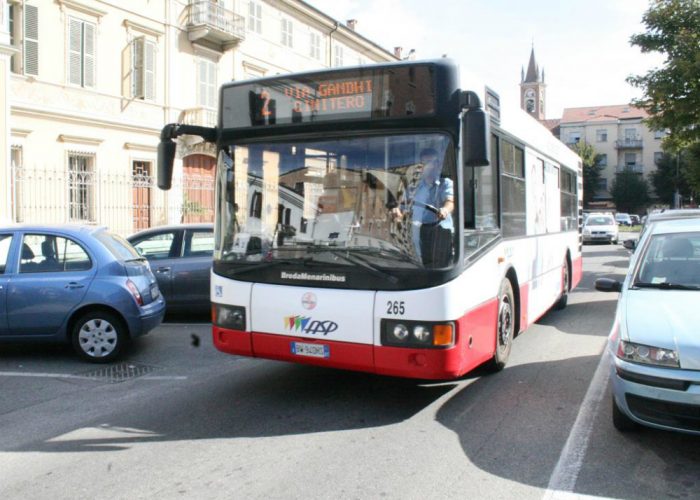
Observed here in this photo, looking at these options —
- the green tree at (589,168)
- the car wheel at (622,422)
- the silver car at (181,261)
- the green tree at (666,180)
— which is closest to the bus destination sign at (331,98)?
the car wheel at (622,422)

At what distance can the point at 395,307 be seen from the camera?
507cm

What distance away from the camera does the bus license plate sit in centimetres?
534

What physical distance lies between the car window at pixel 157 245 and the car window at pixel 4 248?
266 centimetres

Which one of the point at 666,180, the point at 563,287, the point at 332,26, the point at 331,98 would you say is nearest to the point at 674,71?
the point at 563,287

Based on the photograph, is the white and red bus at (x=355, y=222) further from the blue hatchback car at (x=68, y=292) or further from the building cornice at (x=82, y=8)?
the building cornice at (x=82, y=8)

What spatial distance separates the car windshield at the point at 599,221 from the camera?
3481cm

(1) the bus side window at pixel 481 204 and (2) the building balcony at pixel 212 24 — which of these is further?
(2) the building balcony at pixel 212 24

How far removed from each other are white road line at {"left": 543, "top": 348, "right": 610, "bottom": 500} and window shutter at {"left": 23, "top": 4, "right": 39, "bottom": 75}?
1871 cm

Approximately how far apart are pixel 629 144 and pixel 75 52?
81.0 m

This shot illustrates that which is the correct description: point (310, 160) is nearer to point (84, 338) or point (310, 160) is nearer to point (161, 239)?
point (84, 338)

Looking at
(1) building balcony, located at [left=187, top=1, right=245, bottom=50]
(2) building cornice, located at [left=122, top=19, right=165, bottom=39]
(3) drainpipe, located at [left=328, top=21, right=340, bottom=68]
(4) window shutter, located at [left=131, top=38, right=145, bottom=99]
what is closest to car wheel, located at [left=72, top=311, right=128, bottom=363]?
(4) window shutter, located at [left=131, top=38, right=145, bottom=99]

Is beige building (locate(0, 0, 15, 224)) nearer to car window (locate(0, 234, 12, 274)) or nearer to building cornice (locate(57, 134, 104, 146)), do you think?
building cornice (locate(57, 134, 104, 146))

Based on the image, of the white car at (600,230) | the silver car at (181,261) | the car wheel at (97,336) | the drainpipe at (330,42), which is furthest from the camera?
the drainpipe at (330,42)

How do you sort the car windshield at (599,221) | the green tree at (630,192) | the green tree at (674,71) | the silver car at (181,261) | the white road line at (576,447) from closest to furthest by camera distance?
1. the white road line at (576,447)
2. the silver car at (181,261)
3. the green tree at (674,71)
4. the car windshield at (599,221)
5. the green tree at (630,192)
